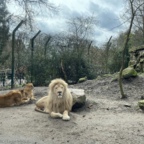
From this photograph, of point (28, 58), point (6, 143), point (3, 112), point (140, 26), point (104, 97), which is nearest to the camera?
point (6, 143)

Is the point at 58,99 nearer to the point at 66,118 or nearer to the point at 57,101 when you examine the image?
the point at 57,101

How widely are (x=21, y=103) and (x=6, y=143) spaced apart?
11.9 ft

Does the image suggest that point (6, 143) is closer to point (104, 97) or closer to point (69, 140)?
point (69, 140)

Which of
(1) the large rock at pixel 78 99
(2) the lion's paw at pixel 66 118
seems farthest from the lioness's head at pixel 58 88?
(1) the large rock at pixel 78 99

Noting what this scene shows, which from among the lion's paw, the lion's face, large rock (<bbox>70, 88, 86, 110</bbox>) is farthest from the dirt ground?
the lion's face

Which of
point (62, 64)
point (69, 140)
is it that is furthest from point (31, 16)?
point (69, 140)

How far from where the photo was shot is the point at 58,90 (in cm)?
709

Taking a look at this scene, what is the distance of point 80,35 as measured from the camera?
74.3 feet

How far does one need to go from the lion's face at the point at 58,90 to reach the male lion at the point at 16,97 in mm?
2053

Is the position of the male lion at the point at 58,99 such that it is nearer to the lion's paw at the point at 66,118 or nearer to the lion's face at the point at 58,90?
the lion's face at the point at 58,90

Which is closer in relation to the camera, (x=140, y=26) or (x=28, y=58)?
(x=28, y=58)

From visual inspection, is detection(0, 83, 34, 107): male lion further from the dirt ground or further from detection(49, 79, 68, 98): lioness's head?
detection(49, 79, 68, 98): lioness's head

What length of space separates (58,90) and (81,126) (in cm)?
108

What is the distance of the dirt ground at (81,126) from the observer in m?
5.65
